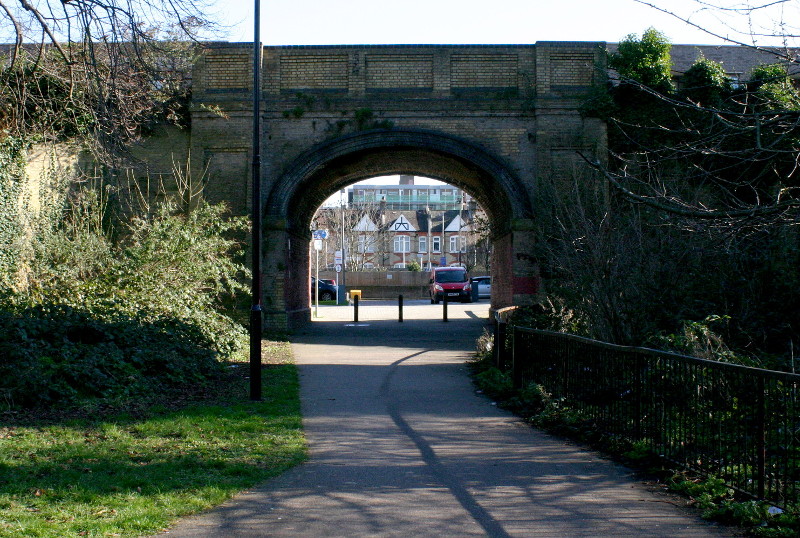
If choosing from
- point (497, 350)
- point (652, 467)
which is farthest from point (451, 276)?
point (652, 467)

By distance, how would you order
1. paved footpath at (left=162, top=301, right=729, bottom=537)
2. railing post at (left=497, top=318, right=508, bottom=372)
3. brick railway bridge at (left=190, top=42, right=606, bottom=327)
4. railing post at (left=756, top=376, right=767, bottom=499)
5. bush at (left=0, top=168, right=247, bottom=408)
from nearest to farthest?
paved footpath at (left=162, top=301, right=729, bottom=537) < railing post at (left=756, top=376, right=767, bottom=499) < bush at (left=0, top=168, right=247, bottom=408) < railing post at (left=497, top=318, right=508, bottom=372) < brick railway bridge at (left=190, top=42, right=606, bottom=327)

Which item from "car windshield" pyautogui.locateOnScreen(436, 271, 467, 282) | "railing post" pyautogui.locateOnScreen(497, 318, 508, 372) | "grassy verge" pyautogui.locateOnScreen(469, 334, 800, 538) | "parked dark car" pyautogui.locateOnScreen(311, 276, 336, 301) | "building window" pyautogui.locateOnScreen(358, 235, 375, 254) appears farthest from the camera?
"building window" pyautogui.locateOnScreen(358, 235, 375, 254)

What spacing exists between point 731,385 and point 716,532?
1.28m

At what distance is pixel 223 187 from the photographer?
2019 centimetres

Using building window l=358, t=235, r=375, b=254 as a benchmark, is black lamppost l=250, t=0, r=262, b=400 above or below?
below

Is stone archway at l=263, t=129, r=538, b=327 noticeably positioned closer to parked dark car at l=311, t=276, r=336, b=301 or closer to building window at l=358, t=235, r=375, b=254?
parked dark car at l=311, t=276, r=336, b=301

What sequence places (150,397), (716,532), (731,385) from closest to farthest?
(716,532) → (731,385) → (150,397)

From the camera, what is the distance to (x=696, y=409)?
19.9ft

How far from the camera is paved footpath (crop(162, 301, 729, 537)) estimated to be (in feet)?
16.0

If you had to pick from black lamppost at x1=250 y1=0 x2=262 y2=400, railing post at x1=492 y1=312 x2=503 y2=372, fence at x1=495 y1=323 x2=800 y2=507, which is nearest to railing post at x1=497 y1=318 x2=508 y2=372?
railing post at x1=492 y1=312 x2=503 y2=372

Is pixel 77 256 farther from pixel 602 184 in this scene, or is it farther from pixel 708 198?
pixel 708 198

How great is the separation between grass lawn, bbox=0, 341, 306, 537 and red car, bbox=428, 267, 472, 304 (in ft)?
112

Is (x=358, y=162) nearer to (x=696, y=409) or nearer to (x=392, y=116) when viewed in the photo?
(x=392, y=116)

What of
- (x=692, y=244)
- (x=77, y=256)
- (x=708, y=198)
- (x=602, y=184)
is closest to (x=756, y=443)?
(x=692, y=244)
